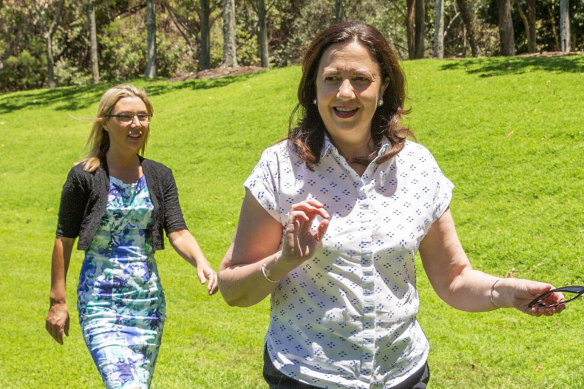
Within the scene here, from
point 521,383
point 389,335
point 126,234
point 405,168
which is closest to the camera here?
point 389,335

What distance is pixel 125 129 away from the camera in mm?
4199

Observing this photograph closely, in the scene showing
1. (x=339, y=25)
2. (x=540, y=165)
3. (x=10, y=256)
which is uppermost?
(x=339, y=25)

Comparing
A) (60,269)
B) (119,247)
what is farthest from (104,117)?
(60,269)

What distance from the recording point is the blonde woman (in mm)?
3779

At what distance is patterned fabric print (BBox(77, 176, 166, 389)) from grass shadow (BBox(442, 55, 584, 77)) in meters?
12.8

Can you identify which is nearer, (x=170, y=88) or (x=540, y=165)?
(x=540, y=165)

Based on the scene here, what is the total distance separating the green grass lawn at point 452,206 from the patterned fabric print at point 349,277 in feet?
11.4

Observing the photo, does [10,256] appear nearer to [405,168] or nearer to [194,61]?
[405,168]

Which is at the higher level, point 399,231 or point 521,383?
point 399,231

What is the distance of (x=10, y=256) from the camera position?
11.0m

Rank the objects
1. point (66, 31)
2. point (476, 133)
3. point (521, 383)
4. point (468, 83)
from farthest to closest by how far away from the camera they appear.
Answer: point (66, 31) → point (468, 83) → point (476, 133) → point (521, 383)

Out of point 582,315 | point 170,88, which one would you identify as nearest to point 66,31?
point 170,88

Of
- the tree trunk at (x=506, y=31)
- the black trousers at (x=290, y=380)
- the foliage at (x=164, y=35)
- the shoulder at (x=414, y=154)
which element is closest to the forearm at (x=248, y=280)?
the black trousers at (x=290, y=380)

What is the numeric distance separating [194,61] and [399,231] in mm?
40361
